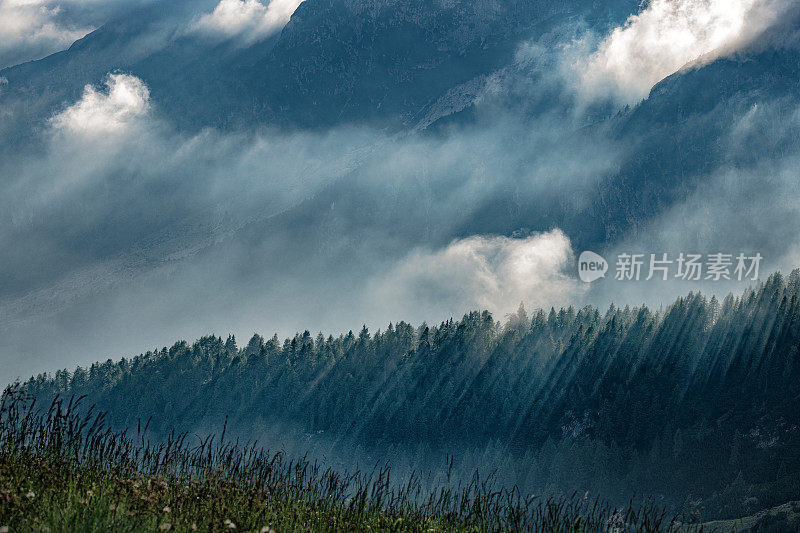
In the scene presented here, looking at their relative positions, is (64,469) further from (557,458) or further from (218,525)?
(557,458)

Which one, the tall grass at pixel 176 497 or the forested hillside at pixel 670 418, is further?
the forested hillside at pixel 670 418

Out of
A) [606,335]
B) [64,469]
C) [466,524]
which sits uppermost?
[606,335]

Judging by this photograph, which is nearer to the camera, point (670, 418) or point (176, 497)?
→ point (176, 497)

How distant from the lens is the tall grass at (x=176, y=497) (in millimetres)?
8445

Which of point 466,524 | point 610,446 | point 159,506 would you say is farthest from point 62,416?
point 610,446

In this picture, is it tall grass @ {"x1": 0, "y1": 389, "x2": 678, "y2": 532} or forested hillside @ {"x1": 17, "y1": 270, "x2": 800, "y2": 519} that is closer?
tall grass @ {"x1": 0, "y1": 389, "x2": 678, "y2": 532}

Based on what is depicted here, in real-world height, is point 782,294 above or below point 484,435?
above

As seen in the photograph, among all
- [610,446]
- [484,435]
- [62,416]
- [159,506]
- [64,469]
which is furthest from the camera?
[484,435]

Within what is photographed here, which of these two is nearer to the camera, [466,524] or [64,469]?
[64,469]

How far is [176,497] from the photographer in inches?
395

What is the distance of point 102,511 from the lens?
849cm

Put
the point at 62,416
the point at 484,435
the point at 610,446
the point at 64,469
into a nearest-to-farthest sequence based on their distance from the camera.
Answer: the point at 64,469
the point at 62,416
the point at 610,446
the point at 484,435

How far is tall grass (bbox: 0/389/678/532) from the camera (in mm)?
8445

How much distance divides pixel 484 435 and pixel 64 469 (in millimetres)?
189191
